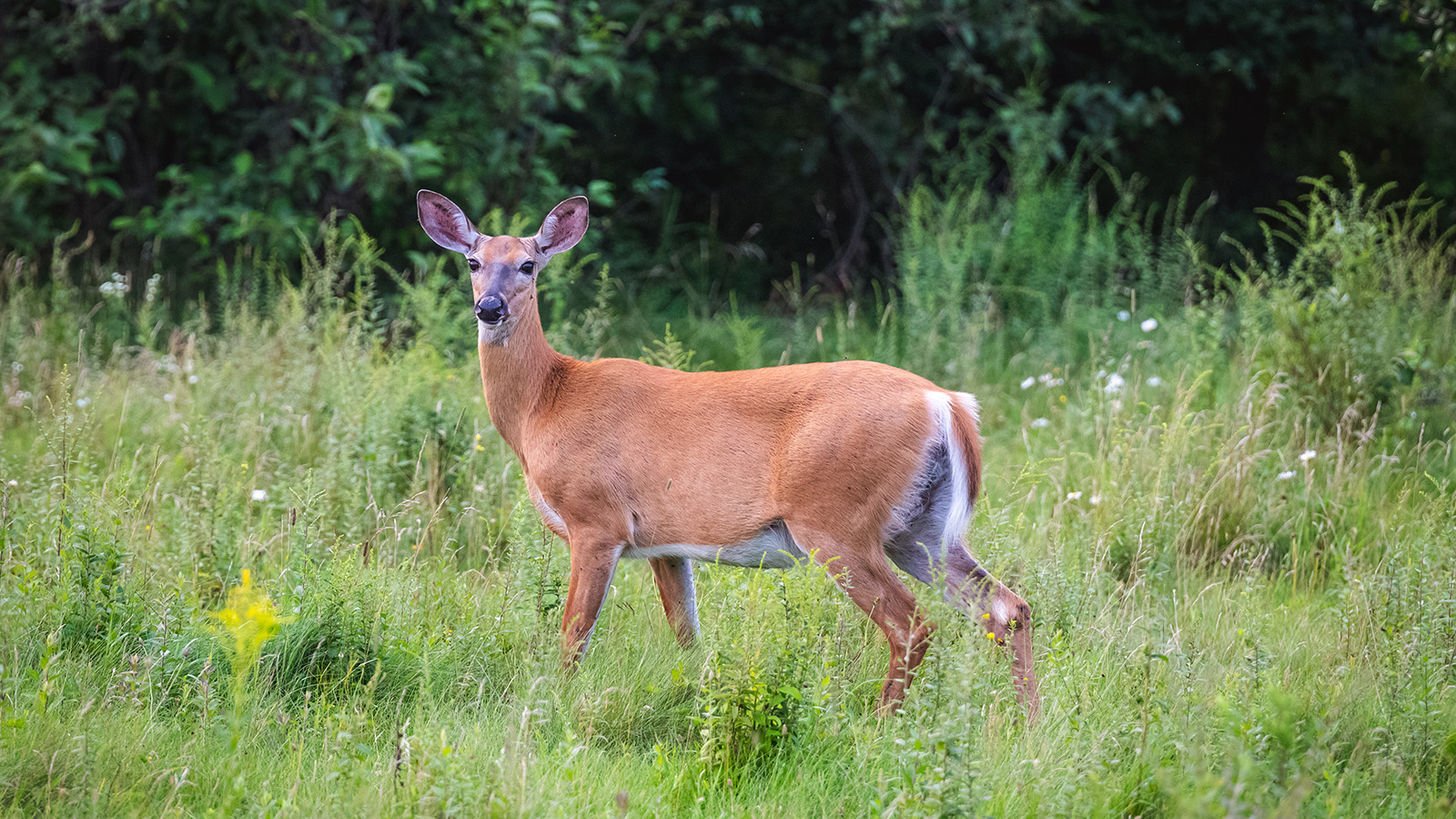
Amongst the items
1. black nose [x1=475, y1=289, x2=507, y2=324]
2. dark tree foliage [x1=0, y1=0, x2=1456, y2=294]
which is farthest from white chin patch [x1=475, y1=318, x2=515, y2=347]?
dark tree foliage [x1=0, y1=0, x2=1456, y2=294]

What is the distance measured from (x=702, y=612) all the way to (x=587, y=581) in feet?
1.24

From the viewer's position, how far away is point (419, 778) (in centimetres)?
242

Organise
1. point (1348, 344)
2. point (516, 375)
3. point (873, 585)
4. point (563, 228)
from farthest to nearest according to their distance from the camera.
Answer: point (1348, 344), point (563, 228), point (516, 375), point (873, 585)

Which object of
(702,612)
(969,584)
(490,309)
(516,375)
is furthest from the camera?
(516,375)

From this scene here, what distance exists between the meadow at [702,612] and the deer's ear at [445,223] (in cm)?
84

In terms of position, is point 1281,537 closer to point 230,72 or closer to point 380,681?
point 380,681

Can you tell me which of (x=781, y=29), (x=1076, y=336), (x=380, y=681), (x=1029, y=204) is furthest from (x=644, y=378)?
(x=781, y=29)

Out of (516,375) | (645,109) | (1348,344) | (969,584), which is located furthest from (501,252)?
(645,109)

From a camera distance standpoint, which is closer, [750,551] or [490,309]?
[750,551]

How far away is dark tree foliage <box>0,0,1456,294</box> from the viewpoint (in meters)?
6.86

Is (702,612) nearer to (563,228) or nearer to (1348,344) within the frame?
(563,228)

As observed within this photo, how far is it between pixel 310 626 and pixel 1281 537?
11.9 ft

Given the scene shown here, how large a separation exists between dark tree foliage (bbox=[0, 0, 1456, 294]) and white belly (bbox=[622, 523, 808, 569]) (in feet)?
11.8

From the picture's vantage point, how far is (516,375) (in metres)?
4.09
